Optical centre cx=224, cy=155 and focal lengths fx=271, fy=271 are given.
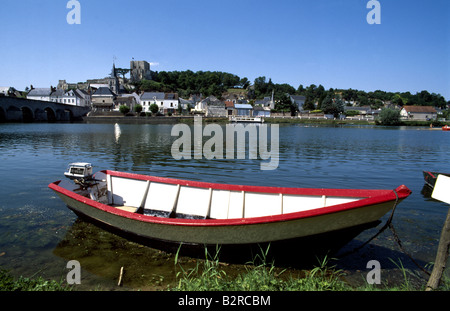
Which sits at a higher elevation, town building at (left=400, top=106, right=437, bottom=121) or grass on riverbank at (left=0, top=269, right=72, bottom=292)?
town building at (left=400, top=106, right=437, bottom=121)

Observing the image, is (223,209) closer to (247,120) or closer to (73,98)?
(247,120)

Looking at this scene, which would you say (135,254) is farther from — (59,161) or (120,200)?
(59,161)

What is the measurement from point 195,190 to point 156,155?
55.7 feet

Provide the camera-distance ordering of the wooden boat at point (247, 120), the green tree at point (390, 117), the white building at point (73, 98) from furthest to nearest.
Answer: the white building at point (73, 98), the wooden boat at point (247, 120), the green tree at point (390, 117)

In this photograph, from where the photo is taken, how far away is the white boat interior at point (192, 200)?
23.7 feet

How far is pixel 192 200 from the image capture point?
8570mm

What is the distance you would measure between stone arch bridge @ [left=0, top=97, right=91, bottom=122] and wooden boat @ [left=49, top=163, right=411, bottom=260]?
8022 centimetres

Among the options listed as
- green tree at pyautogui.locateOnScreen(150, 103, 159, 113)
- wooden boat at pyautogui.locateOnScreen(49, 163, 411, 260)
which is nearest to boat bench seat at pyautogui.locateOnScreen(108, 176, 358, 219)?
wooden boat at pyautogui.locateOnScreen(49, 163, 411, 260)

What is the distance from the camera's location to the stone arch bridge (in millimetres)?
71812

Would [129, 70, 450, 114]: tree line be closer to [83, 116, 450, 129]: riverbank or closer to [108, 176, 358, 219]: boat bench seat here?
[83, 116, 450, 129]: riverbank

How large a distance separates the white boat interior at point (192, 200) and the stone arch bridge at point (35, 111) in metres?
79.7

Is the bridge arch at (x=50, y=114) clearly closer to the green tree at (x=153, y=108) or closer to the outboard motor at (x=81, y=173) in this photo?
the green tree at (x=153, y=108)

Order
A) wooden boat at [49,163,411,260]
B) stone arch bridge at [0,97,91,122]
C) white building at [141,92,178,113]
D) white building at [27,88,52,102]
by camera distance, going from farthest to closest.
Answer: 1. white building at [27,88,52,102]
2. white building at [141,92,178,113]
3. stone arch bridge at [0,97,91,122]
4. wooden boat at [49,163,411,260]

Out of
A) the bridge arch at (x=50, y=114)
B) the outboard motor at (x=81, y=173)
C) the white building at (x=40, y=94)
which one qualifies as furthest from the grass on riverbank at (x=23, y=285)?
the white building at (x=40, y=94)
